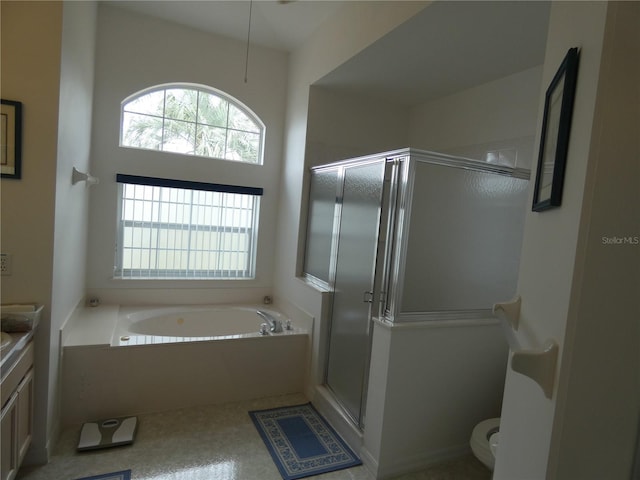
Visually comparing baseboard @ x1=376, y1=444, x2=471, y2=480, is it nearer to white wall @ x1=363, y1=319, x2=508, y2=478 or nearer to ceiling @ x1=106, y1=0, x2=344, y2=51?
white wall @ x1=363, y1=319, x2=508, y2=478

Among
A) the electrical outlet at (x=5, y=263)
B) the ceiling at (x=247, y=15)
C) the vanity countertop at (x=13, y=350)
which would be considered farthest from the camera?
the ceiling at (x=247, y=15)

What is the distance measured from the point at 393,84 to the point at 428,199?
1.32 meters

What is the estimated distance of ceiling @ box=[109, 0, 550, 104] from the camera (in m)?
1.93

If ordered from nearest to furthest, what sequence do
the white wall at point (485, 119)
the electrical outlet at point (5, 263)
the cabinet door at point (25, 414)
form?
1. the cabinet door at point (25, 414)
2. the electrical outlet at point (5, 263)
3. the white wall at point (485, 119)

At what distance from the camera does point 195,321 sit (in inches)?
134

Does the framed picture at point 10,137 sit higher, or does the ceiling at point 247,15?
the ceiling at point 247,15

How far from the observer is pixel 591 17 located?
2.60 feet

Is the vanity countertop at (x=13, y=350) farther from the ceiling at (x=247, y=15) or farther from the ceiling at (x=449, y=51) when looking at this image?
the ceiling at (x=247, y=15)

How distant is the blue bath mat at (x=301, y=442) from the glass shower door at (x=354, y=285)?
0.21 metres

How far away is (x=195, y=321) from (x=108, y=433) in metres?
1.23

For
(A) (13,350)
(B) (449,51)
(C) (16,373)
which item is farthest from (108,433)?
(B) (449,51)

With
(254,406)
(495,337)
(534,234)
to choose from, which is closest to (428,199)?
(495,337)

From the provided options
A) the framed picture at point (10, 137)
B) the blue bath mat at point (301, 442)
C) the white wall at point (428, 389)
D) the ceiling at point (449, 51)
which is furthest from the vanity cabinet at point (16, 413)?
the ceiling at point (449, 51)

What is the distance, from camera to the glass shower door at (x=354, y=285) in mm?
2332
